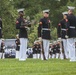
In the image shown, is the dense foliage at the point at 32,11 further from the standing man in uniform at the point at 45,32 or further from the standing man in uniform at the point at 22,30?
the standing man in uniform at the point at 22,30

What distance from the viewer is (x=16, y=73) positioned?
46.2ft

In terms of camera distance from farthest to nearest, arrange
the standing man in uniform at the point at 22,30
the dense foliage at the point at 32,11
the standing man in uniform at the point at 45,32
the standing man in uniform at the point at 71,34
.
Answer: the dense foliage at the point at 32,11 → the standing man in uniform at the point at 45,32 → the standing man in uniform at the point at 22,30 → the standing man in uniform at the point at 71,34

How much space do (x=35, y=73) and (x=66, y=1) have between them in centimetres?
5231

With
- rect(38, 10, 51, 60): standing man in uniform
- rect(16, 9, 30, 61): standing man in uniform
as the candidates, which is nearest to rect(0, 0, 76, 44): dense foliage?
rect(38, 10, 51, 60): standing man in uniform

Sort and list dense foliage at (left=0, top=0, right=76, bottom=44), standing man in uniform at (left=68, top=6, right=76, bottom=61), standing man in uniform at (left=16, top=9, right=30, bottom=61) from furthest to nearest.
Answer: dense foliage at (left=0, top=0, right=76, bottom=44) < standing man in uniform at (left=16, top=9, right=30, bottom=61) < standing man in uniform at (left=68, top=6, right=76, bottom=61)

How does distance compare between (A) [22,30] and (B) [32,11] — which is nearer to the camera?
(A) [22,30]

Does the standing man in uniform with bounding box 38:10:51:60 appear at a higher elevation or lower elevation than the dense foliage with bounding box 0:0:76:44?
lower

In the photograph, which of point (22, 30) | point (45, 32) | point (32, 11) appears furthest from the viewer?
point (32, 11)

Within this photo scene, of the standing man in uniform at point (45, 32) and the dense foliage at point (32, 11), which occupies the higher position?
the dense foliage at point (32, 11)

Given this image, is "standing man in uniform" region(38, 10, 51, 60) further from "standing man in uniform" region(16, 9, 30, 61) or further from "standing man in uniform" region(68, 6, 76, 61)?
"standing man in uniform" region(68, 6, 76, 61)

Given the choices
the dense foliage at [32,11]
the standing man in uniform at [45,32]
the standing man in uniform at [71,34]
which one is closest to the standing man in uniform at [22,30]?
the standing man in uniform at [45,32]

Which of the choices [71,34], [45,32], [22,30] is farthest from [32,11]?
[71,34]

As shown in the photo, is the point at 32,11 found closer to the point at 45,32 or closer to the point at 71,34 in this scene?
the point at 45,32

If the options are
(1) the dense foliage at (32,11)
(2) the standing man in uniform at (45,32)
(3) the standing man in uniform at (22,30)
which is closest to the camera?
(3) the standing man in uniform at (22,30)
